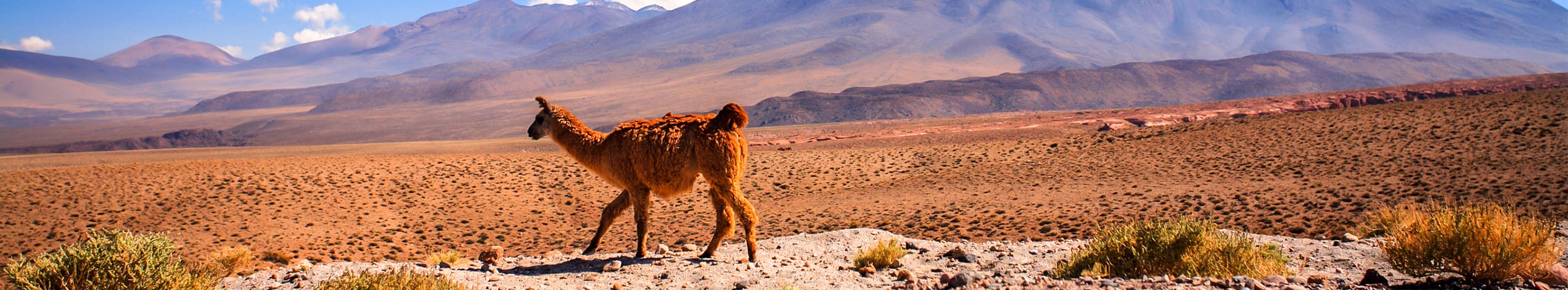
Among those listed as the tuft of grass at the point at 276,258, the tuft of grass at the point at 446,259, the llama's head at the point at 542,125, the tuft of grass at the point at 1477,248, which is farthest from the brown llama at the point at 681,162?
the tuft of grass at the point at 276,258

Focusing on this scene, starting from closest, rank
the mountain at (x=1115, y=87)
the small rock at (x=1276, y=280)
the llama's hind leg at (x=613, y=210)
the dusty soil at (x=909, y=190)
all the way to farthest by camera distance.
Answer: the small rock at (x=1276, y=280) < the llama's hind leg at (x=613, y=210) < the dusty soil at (x=909, y=190) < the mountain at (x=1115, y=87)

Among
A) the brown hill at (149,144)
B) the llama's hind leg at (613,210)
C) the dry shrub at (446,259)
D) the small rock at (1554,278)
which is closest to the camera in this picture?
the small rock at (1554,278)

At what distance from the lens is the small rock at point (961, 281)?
21.9ft

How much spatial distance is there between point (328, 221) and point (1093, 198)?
1517 cm

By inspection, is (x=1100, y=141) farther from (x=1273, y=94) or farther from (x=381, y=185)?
(x=1273, y=94)

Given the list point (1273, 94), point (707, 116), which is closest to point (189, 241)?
point (707, 116)

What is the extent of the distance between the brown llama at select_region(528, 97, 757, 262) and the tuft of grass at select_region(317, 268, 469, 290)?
9.64 feet

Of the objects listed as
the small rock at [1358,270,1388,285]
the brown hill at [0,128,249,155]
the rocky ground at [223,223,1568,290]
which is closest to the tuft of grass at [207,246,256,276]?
the rocky ground at [223,223,1568,290]

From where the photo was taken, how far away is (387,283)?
20.8 ft

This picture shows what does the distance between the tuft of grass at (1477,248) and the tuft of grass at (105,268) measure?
8.85m

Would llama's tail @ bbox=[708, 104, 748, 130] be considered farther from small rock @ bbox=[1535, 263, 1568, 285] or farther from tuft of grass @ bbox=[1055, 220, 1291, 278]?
small rock @ bbox=[1535, 263, 1568, 285]

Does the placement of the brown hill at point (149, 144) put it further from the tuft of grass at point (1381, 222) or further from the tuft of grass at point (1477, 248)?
the tuft of grass at point (1477, 248)

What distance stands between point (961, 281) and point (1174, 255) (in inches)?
75.5

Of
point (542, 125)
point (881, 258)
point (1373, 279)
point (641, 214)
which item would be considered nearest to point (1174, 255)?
point (1373, 279)
